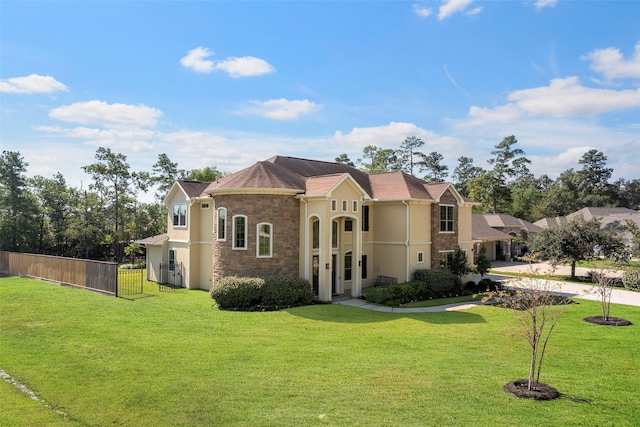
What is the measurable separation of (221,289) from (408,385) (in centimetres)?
1115

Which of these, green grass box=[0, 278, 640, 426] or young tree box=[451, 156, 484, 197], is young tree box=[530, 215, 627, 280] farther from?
young tree box=[451, 156, 484, 197]

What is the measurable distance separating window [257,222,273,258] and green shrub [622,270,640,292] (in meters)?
22.6

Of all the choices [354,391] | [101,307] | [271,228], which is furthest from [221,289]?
[354,391]

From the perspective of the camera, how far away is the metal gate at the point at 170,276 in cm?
2511

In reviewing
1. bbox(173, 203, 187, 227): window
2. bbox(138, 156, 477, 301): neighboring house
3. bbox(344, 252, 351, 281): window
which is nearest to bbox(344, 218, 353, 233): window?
bbox(138, 156, 477, 301): neighboring house

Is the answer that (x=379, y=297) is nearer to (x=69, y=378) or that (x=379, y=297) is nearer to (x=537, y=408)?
(x=537, y=408)

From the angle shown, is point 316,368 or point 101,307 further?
point 101,307

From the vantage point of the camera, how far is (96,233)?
38375 mm

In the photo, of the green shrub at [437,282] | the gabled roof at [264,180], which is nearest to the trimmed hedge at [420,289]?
the green shrub at [437,282]

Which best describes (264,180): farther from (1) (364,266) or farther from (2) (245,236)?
(1) (364,266)

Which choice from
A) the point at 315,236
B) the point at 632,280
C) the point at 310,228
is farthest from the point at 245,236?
the point at 632,280

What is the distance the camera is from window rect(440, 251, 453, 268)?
24.5 meters

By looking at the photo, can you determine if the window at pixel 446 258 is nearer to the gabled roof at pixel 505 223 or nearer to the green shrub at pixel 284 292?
the green shrub at pixel 284 292

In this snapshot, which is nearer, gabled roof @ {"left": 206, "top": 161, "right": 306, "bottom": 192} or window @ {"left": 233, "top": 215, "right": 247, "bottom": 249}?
window @ {"left": 233, "top": 215, "right": 247, "bottom": 249}
